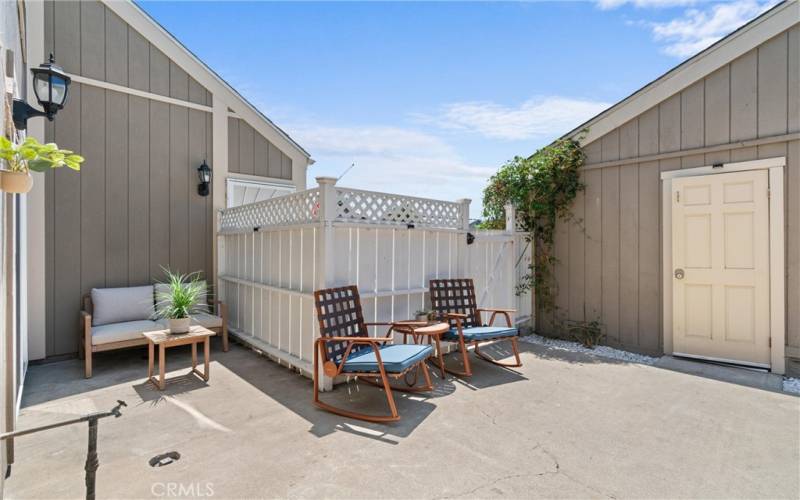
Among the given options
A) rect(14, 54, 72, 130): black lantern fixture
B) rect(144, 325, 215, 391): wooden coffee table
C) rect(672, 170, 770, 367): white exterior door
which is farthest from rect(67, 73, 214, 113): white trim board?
rect(672, 170, 770, 367): white exterior door

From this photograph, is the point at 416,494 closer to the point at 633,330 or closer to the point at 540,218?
the point at 633,330

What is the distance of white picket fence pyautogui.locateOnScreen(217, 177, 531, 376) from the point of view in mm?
3852

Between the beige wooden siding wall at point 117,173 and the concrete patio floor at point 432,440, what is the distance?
1451mm

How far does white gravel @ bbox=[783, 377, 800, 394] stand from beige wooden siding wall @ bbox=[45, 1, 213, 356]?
7.09 meters

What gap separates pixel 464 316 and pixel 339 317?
136 centimetres

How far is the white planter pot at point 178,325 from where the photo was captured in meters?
3.94

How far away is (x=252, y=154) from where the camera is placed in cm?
636

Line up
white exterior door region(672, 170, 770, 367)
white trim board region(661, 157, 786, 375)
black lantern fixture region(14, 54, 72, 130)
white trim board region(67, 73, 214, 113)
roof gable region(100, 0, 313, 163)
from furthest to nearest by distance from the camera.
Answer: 1. roof gable region(100, 0, 313, 163)
2. white trim board region(67, 73, 214, 113)
3. white exterior door region(672, 170, 770, 367)
4. white trim board region(661, 157, 786, 375)
5. black lantern fixture region(14, 54, 72, 130)

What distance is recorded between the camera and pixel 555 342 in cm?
572

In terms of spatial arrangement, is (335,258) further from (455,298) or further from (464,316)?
(455,298)

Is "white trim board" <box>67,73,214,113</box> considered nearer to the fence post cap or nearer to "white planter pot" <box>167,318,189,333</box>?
"white planter pot" <box>167,318,189,333</box>

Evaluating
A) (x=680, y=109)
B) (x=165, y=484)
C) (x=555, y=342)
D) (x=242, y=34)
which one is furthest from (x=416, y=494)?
(x=242, y=34)

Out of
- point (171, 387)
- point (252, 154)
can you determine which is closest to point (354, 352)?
point (171, 387)

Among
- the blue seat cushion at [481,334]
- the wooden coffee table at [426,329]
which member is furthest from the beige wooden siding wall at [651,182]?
the wooden coffee table at [426,329]
